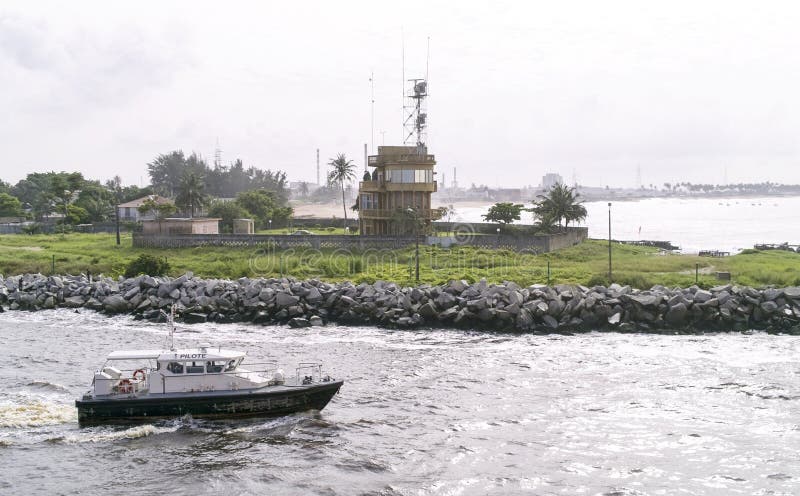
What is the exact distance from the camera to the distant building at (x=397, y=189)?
8675 centimetres

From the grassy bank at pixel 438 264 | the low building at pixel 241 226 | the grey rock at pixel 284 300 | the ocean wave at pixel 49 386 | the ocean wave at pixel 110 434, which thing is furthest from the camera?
the low building at pixel 241 226

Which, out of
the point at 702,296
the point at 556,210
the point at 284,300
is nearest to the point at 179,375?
the point at 284,300

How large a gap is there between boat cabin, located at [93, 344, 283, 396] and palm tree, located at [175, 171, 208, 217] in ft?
250

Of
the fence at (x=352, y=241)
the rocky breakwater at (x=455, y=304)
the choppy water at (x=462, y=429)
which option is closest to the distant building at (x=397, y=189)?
the fence at (x=352, y=241)

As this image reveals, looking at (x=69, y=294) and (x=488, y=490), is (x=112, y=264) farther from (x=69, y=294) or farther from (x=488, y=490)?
(x=488, y=490)

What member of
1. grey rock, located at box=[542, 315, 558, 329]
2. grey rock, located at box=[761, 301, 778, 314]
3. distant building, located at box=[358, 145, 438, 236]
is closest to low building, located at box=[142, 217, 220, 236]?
distant building, located at box=[358, 145, 438, 236]

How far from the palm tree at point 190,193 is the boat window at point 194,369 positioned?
77.0 m

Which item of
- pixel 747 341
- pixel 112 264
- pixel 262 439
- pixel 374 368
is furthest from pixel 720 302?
pixel 112 264

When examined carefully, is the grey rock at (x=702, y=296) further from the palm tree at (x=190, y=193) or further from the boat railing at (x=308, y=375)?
the palm tree at (x=190, y=193)

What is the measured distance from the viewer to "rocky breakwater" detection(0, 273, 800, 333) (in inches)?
2000

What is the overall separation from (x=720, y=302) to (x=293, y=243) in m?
43.5

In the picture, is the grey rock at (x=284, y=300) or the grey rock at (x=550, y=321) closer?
the grey rock at (x=550, y=321)

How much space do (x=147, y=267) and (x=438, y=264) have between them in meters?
25.4

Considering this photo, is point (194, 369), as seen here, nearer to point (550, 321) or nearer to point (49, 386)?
point (49, 386)
